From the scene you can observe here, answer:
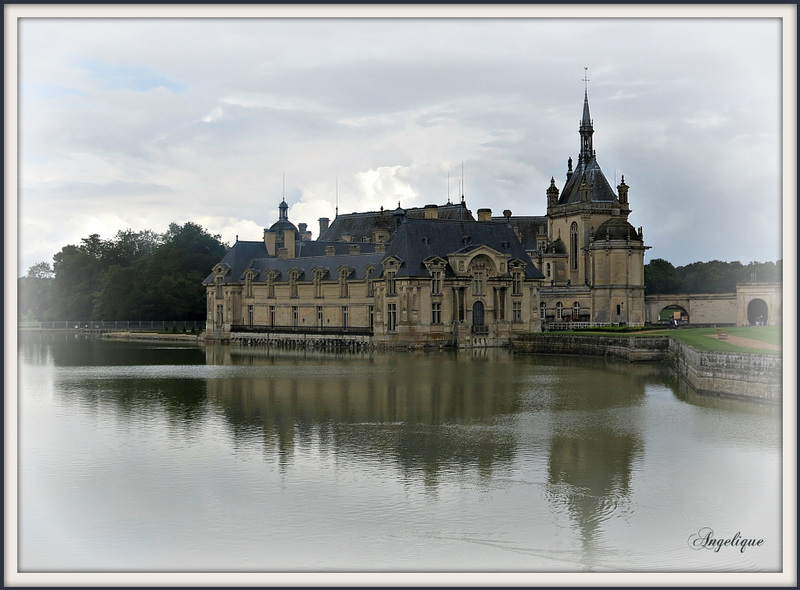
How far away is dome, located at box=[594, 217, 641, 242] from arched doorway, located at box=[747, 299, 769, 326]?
13659 millimetres

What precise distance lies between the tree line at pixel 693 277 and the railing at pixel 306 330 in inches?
1785

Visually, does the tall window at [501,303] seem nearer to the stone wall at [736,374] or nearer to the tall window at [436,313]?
the tall window at [436,313]

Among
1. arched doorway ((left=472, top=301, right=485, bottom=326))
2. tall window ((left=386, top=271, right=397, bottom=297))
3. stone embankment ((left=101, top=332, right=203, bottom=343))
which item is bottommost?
stone embankment ((left=101, top=332, right=203, bottom=343))

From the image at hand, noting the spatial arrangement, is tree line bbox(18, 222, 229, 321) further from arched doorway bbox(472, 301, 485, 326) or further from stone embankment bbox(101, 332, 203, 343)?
arched doorway bbox(472, 301, 485, 326)

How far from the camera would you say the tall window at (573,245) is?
92.6m

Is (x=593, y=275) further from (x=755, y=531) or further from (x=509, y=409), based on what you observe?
(x=755, y=531)

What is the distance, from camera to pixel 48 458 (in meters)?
25.9

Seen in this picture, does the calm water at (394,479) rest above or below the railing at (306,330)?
below

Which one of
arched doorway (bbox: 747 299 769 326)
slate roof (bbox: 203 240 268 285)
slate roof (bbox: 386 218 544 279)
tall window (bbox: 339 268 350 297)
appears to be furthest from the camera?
slate roof (bbox: 203 240 268 285)

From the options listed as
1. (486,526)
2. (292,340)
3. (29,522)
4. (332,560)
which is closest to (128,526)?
(29,522)

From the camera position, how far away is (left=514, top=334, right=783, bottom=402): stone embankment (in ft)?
109

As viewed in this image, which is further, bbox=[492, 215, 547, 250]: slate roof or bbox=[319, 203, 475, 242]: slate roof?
bbox=[492, 215, 547, 250]: slate roof

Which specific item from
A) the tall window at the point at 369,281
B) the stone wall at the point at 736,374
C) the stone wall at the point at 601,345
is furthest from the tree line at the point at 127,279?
the stone wall at the point at 736,374

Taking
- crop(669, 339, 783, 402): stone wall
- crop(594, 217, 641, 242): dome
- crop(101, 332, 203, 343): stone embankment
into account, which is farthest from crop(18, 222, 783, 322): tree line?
crop(669, 339, 783, 402): stone wall
